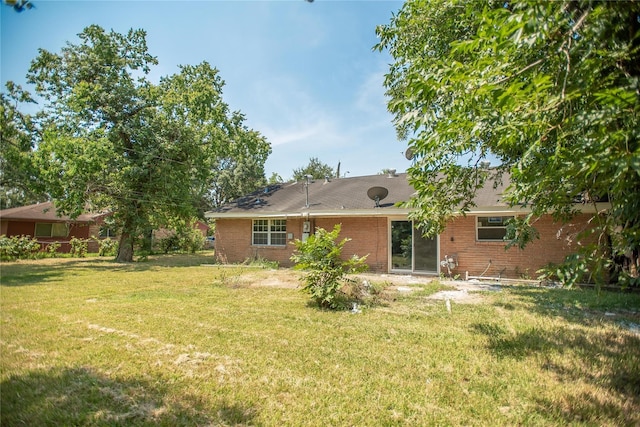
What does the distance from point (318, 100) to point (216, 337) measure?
7.04m

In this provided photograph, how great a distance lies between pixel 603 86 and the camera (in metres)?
2.59

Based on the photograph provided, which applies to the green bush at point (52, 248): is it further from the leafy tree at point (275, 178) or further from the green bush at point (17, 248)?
the leafy tree at point (275, 178)

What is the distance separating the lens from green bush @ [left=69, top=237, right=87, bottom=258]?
21.6 m

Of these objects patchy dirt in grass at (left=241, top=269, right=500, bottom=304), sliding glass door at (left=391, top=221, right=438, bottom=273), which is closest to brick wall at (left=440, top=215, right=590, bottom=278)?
sliding glass door at (left=391, top=221, right=438, bottom=273)

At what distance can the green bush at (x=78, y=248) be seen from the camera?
2162 cm

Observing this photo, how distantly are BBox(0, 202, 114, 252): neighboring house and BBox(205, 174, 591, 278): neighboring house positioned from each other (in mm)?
10588

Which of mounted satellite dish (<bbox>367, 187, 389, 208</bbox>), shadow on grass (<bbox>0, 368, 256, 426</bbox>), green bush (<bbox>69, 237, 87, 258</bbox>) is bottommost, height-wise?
shadow on grass (<bbox>0, 368, 256, 426</bbox>)

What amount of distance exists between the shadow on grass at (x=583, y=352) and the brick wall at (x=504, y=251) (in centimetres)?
370

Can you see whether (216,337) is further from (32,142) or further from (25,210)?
(25,210)

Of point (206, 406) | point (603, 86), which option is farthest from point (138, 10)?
point (603, 86)

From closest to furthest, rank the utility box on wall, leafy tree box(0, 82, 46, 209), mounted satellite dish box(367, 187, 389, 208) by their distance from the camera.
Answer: mounted satellite dish box(367, 187, 389, 208) < the utility box on wall < leafy tree box(0, 82, 46, 209)

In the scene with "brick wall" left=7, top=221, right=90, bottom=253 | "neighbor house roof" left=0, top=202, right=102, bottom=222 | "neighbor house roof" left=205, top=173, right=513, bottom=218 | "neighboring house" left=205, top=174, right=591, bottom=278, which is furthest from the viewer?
"brick wall" left=7, top=221, right=90, bottom=253

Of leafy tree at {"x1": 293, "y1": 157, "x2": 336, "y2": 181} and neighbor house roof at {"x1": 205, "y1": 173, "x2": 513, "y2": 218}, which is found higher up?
leafy tree at {"x1": 293, "y1": 157, "x2": 336, "y2": 181}

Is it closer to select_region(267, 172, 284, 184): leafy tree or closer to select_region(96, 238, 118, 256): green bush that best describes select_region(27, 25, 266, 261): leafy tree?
select_region(96, 238, 118, 256): green bush
